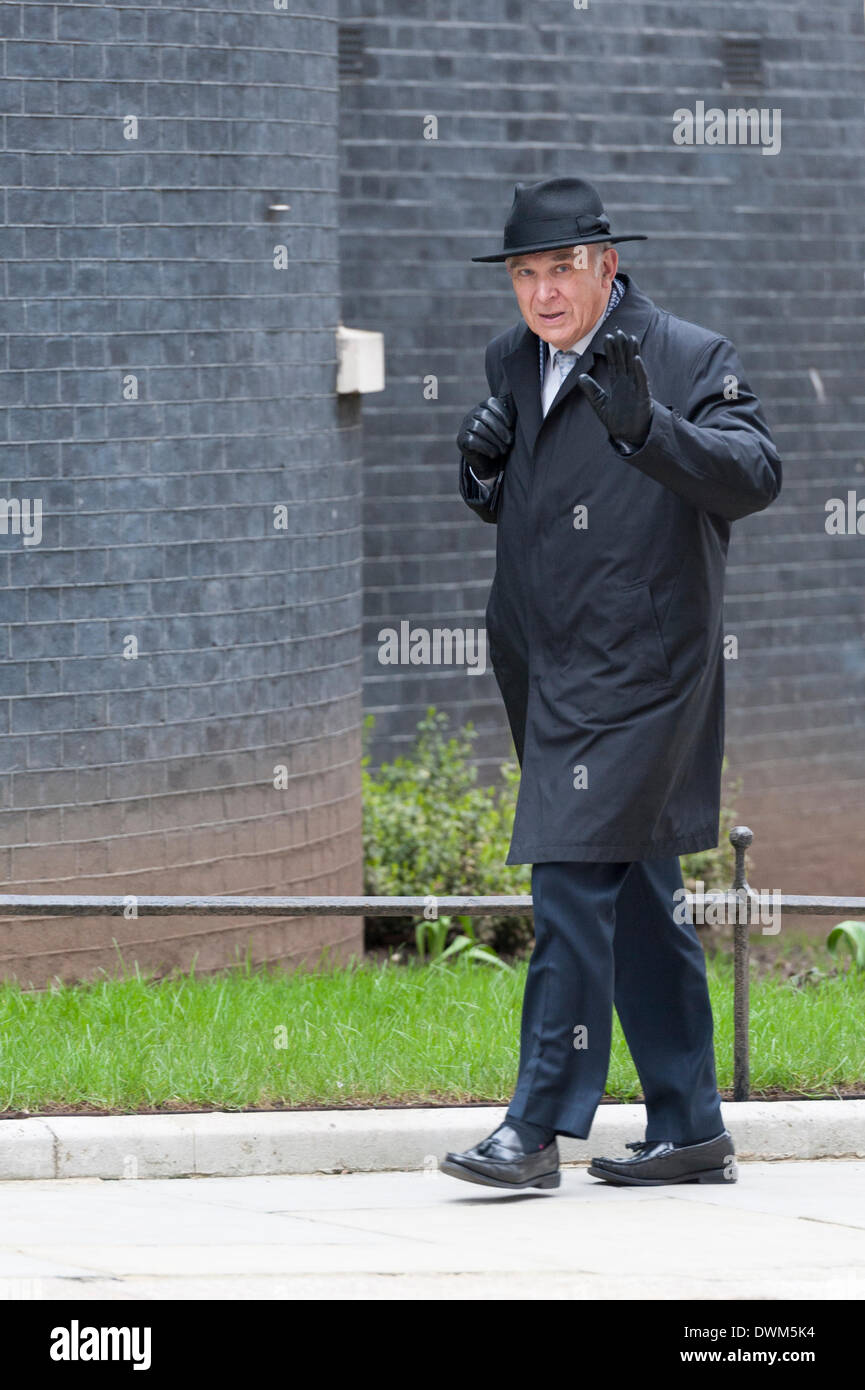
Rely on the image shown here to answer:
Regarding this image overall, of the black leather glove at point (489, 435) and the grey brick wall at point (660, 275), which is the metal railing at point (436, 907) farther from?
the grey brick wall at point (660, 275)

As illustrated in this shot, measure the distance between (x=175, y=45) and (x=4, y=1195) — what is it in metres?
4.36

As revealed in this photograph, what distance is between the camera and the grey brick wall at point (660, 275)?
1048 centimetres

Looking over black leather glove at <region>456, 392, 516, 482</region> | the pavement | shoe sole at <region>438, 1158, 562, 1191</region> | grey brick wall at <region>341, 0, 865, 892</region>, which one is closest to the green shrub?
grey brick wall at <region>341, 0, 865, 892</region>

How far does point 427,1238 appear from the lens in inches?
192

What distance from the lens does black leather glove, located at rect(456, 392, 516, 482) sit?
5.45 metres

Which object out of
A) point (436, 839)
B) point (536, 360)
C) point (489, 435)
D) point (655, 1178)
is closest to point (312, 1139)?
point (655, 1178)

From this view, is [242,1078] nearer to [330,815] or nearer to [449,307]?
[330,815]

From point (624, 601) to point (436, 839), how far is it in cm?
479

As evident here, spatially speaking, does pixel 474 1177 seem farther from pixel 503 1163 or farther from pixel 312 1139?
pixel 312 1139

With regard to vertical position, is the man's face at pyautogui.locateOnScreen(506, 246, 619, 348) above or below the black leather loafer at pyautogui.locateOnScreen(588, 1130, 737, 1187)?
above

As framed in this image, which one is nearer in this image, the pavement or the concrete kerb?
the pavement

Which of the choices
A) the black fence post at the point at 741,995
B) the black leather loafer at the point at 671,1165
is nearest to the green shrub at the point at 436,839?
the black fence post at the point at 741,995

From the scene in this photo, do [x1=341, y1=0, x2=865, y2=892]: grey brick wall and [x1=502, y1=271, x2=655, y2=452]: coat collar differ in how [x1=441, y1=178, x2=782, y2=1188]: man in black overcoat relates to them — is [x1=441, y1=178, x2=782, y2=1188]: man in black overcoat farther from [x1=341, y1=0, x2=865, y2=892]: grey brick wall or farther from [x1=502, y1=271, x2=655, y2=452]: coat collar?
[x1=341, y1=0, x2=865, y2=892]: grey brick wall

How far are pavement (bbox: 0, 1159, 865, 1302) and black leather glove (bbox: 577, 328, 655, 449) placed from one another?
1.67m
